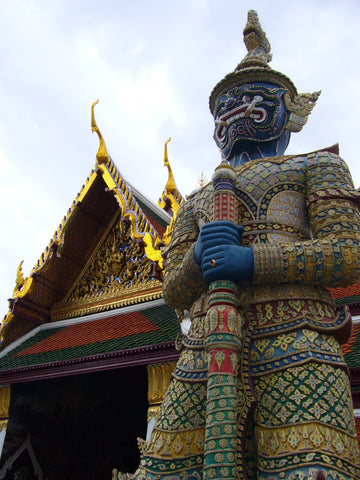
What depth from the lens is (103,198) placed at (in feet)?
21.7

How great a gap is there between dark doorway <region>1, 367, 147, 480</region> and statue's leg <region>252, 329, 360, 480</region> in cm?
324

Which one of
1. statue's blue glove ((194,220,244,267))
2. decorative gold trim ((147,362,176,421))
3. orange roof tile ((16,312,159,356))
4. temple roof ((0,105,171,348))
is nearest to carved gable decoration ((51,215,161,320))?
temple roof ((0,105,171,348))

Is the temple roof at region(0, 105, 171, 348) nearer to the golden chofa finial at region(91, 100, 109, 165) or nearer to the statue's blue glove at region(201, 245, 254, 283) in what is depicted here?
the golden chofa finial at region(91, 100, 109, 165)

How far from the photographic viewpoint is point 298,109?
126 inches

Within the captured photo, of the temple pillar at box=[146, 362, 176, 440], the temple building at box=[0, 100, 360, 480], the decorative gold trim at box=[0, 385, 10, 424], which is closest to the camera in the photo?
the temple pillar at box=[146, 362, 176, 440]

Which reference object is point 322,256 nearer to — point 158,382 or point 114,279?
point 158,382

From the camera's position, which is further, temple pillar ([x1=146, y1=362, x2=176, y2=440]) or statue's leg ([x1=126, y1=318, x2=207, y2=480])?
temple pillar ([x1=146, y1=362, x2=176, y2=440])

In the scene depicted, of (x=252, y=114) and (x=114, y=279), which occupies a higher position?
(x=114, y=279)

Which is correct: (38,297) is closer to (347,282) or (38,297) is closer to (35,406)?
(35,406)

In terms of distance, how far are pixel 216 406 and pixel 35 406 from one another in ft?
12.9

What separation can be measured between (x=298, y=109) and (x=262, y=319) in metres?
1.46

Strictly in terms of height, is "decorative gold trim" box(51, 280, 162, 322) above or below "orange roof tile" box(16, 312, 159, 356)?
above

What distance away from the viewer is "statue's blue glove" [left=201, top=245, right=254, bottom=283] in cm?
233

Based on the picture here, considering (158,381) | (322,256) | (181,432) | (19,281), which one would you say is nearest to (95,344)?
(158,381)
